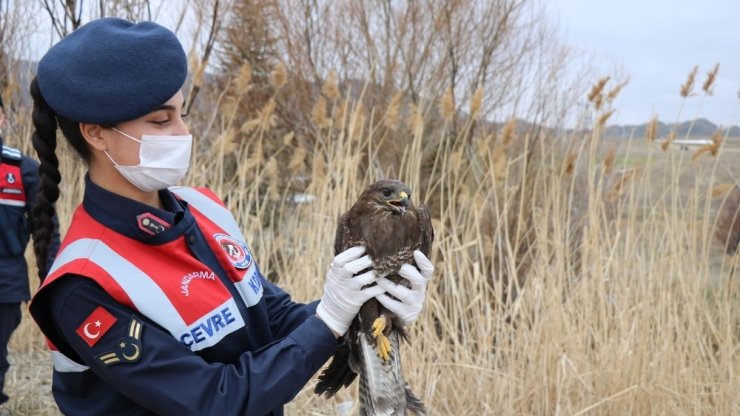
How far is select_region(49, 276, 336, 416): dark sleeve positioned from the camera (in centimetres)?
133

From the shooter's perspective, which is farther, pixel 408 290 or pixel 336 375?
pixel 336 375

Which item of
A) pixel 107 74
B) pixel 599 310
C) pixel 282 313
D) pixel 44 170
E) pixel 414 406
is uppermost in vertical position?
pixel 107 74

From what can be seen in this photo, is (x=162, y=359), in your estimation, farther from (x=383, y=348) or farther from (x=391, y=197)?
(x=391, y=197)

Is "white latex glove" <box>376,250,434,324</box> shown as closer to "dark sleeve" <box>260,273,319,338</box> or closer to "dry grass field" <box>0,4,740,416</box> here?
"dark sleeve" <box>260,273,319,338</box>

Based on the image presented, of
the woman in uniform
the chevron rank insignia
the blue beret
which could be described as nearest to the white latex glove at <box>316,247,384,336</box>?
the woman in uniform

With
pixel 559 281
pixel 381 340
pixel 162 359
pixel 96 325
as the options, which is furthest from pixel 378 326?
pixel 559 281

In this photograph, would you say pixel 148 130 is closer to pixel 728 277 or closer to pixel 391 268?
pixel 391 268


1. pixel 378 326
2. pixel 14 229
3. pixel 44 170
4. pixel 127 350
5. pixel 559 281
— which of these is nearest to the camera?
pixel 127 350

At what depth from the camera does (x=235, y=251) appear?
1664 millimetres

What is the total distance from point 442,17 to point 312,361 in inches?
200

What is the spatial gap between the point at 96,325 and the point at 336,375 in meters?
0.70

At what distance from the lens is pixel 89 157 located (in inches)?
→ 62.2

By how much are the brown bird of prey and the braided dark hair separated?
66cm

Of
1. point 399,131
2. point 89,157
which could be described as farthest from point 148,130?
point 399,131
